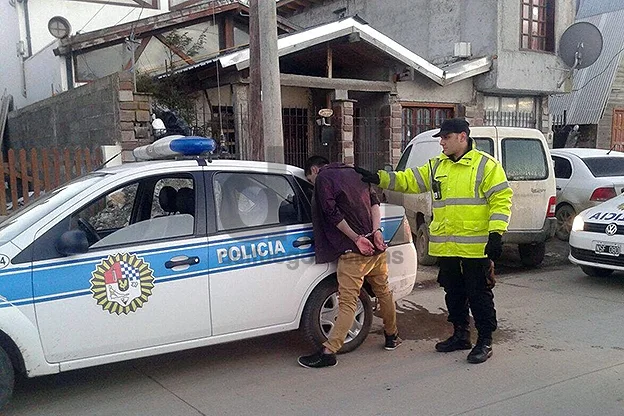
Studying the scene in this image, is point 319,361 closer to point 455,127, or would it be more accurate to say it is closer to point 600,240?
point 455,127

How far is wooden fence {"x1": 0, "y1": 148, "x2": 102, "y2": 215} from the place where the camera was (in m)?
7.35

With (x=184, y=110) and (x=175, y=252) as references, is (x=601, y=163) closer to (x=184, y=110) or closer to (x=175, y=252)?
(x=184, y=110)

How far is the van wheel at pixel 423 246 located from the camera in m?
8.04

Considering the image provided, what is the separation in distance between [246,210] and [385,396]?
1.69 meters

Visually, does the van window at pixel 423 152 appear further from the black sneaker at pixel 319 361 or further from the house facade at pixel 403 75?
the black sneaker at pixel 319 361

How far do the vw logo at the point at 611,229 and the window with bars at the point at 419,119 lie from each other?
5.51 m

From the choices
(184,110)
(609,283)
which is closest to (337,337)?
(609,283)

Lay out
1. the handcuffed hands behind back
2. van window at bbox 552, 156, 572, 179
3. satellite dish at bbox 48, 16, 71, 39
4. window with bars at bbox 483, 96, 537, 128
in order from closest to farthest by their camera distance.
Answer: the handcuffed hands behind back → van window at bbox 552, 156, 572, 179 → window with bars at bbox 483, 96, 537, 128 → satellite dish at bbox 48, 16, 71, 39

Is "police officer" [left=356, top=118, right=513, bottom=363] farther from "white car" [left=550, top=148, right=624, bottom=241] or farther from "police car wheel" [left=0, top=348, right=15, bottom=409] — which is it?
"white car" [left=550, top=148, right=624, bottom=241]

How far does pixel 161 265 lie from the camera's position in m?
3.83

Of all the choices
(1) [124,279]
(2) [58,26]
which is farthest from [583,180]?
(2) [58,26]

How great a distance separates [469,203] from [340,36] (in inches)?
250

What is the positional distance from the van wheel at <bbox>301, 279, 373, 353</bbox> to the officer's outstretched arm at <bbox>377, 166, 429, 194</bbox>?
0.93 meters

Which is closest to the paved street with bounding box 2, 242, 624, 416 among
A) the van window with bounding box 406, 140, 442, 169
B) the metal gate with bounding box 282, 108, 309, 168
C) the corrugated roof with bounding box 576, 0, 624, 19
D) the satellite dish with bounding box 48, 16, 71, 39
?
the van window with bounding box 406, 140, 442, 169
